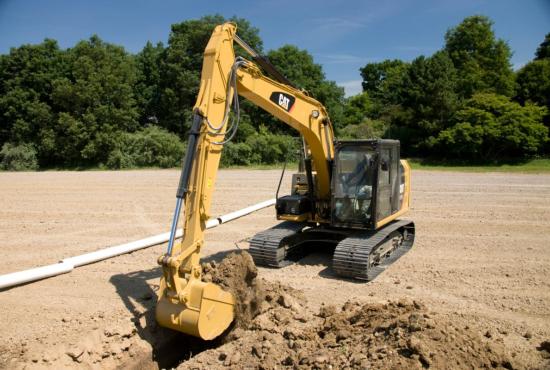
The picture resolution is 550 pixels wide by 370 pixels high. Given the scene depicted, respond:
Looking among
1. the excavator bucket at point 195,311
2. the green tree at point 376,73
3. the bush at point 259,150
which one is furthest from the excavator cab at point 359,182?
the green tree at point 376,73

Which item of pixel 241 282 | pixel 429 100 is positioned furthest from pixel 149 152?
pixel 241 282

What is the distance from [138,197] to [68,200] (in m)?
2.38

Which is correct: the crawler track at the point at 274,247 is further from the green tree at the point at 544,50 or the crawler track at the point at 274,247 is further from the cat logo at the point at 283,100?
the green tree at the point at 544,50

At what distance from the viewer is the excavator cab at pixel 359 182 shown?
285 inches

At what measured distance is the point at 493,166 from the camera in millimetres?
30031

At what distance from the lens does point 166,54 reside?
41.2 metres

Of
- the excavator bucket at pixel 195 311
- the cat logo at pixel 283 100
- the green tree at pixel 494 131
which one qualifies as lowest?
the excavator bucket at pixel 195 311

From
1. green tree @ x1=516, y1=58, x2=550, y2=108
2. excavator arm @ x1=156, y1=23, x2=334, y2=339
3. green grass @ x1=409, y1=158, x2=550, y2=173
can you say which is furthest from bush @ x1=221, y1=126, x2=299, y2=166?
excavator arm @ x1=156, y1=23, x2=334, y2=339

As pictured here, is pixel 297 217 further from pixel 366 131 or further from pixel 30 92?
pixel 30 92

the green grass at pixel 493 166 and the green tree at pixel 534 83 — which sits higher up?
the green tree at pixel 534 83

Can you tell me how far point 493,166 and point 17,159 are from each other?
35.5 m

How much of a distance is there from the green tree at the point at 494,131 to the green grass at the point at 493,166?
37.9 inches

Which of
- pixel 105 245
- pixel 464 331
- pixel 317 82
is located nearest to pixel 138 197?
pixel 105 245

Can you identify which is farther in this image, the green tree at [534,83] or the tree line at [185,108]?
the green tree at [534,83]
